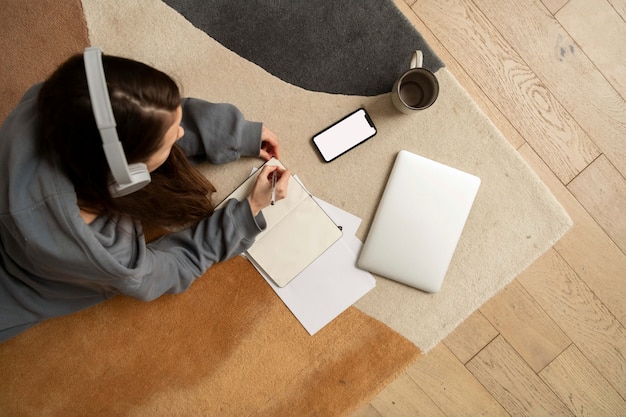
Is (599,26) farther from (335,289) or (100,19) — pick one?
(100,19)

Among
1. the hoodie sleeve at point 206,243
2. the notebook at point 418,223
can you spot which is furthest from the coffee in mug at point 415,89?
the hoodie sleeve at point 206,243

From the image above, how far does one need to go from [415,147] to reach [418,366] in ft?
1.53

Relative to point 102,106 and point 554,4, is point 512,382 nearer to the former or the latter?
point 554,4

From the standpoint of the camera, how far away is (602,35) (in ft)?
3.31

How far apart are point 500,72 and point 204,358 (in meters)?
0.87

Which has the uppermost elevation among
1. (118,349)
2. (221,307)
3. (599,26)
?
(599,26)

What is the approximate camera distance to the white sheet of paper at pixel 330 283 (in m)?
0.94

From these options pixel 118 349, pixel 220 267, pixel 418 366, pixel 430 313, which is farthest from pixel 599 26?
pixel 118 349

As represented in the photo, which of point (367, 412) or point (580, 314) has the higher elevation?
point (580, 314)

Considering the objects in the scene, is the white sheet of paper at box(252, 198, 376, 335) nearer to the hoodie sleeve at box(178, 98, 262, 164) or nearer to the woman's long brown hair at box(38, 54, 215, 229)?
the hoodie sleeve at box(178, 98, 262, 164)

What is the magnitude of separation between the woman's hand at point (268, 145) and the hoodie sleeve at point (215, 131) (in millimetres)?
15

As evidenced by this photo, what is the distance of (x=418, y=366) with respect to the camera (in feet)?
3.23

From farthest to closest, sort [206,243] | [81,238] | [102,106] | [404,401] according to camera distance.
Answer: [404,401] → [206,243] → [81,238] → [102,106]

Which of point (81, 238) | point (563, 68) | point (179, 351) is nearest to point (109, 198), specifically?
point (81, 238)
